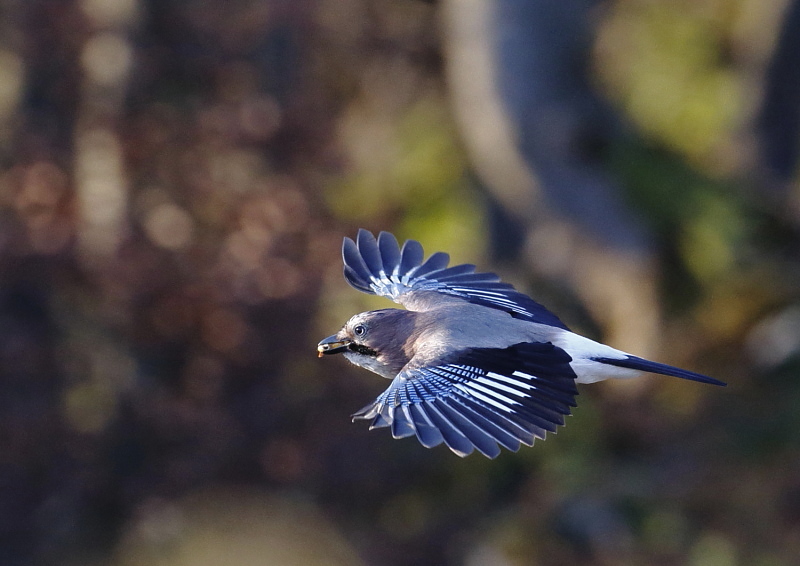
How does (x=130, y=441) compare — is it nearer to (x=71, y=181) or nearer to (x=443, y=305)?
(x=71, y=181)

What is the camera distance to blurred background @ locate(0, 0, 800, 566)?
7570 millimetres

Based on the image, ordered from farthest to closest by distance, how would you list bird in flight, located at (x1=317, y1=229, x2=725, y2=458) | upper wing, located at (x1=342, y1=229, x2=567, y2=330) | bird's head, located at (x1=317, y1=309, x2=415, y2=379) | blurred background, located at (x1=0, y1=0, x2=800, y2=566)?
blurred background, located at (x1=0, y1=0, x2=800, y2=566) → upper wing, located at (x1=342, y1=229, x2=567, y2=330) → bird's head, located at (x1=317, y1=309, x2=415, y2=379) → bird in flight, located at (x1=317, y1=229, x2=725, y2=458)

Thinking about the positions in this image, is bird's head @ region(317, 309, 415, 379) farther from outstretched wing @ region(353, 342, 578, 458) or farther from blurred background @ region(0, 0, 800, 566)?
blurred background @ region(0, 0, 800, 566)

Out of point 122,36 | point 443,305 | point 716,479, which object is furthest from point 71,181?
point 716,479

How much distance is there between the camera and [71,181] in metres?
8.31

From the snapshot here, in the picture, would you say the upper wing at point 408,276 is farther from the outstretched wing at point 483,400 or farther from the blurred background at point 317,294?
the blurred background at point 317,294

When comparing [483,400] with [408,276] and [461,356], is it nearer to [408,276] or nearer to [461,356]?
[461,356]

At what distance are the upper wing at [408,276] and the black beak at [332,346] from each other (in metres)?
0.51

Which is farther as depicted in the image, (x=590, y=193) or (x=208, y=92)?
(x=590, y=193)

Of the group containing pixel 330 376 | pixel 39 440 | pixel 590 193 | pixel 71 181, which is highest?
pixel 590 193

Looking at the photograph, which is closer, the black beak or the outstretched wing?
the outstretched wing

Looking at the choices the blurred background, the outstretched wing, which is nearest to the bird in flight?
the outstretched wing

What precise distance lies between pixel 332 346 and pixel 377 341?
181mm

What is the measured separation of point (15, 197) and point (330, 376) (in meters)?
2.57
